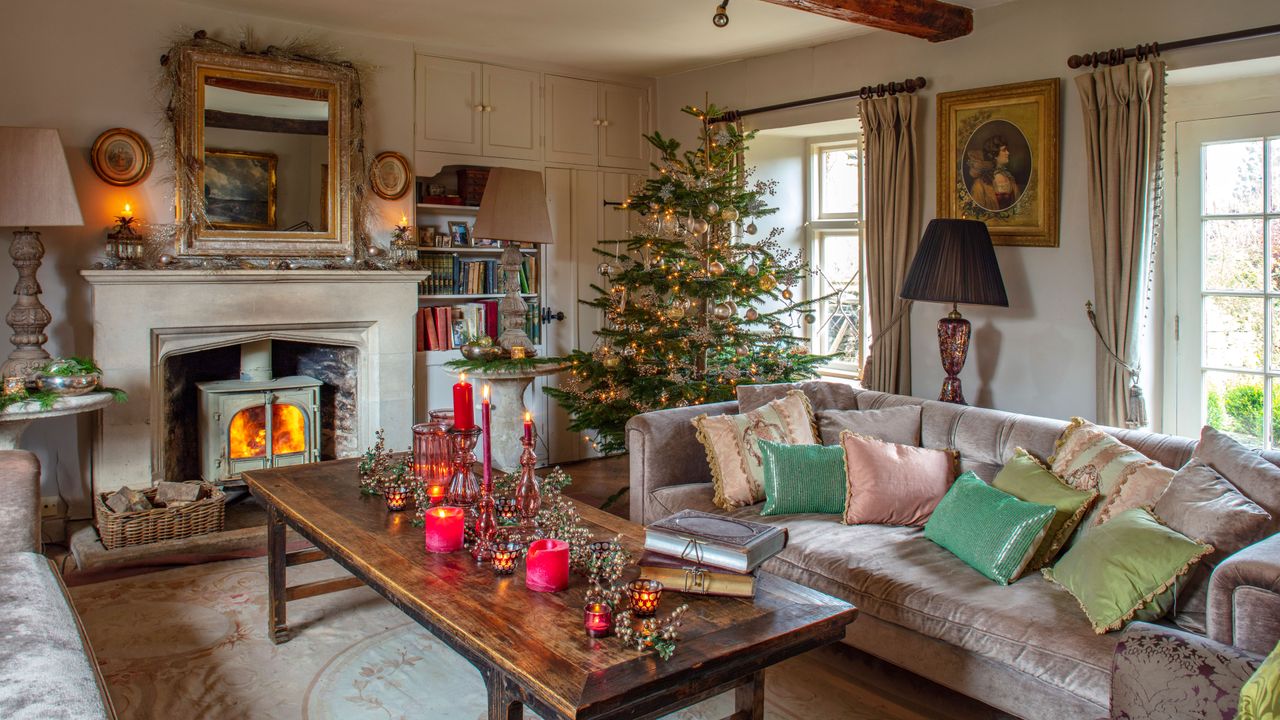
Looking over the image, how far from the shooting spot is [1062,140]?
4.08 meters

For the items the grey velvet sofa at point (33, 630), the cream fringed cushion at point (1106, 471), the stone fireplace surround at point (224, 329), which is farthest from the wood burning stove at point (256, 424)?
the cream fringed cushion at point (1106, 471)

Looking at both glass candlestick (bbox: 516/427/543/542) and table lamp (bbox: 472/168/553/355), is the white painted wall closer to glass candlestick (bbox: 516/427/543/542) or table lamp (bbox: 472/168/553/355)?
table lamp (bbox: 472/168/553/355)

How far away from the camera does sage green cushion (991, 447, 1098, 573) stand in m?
2.74

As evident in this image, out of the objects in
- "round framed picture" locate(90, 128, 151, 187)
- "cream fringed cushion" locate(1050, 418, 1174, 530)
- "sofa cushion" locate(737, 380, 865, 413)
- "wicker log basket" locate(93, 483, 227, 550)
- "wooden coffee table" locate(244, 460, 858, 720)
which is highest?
"round framed picture" locate(90, 128, 151, 187)

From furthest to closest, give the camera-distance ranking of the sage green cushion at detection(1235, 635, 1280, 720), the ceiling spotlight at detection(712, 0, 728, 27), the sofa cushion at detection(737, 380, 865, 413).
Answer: the ceiling spotlight at detection(712, 0, 728, 27)
the sofa cushion at detection(737, 380, 865, 413)
the sage green cushion at detection(1235, 635, 1280, 720)

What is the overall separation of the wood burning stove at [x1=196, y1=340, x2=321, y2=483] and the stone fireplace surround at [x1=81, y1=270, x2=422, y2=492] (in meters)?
0.23

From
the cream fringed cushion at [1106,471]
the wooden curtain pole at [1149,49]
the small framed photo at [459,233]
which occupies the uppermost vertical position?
the wooden curtain pole at [1149,49]

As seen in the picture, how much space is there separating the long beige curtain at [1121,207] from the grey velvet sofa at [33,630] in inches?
145

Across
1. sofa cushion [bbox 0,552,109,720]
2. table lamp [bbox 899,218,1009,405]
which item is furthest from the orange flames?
table lamp [bbox 899,218,1009,405]

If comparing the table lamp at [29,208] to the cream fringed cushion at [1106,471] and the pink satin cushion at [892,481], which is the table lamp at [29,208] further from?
the cream fringed cushion at [1106,471]

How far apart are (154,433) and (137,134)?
4.66 ft

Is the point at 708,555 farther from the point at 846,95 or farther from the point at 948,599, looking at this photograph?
the point at 846,95

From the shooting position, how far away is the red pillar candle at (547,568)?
2113mm

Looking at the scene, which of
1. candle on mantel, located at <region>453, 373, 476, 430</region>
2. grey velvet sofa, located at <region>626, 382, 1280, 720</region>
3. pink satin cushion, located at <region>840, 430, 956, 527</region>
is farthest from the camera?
pink satin cushion, located at <region>840, 430, 956, 527</region>
